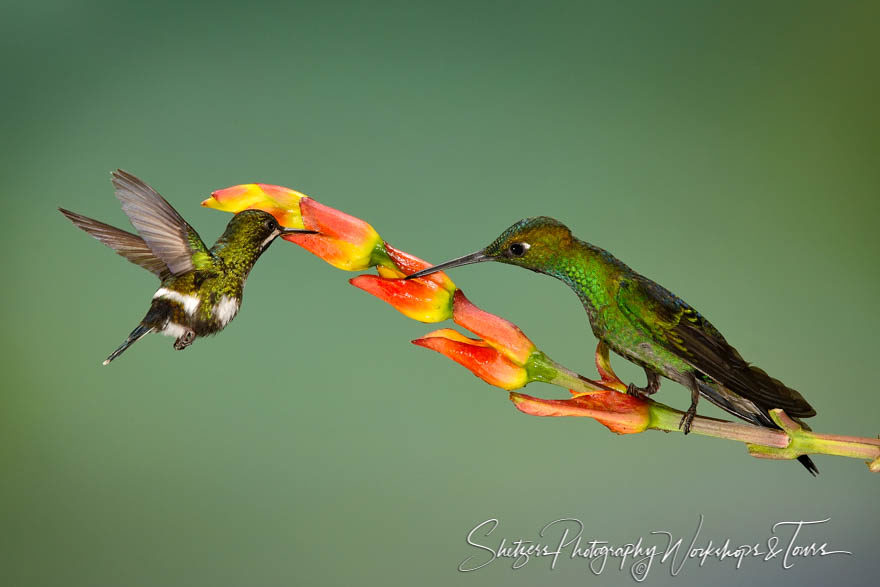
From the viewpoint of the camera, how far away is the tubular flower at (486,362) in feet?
2.22

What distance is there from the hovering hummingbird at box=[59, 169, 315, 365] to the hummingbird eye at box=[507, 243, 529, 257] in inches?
8.0

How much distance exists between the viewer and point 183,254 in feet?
2.38

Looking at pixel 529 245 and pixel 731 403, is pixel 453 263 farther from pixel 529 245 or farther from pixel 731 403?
pixel 731 403

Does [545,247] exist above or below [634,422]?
above

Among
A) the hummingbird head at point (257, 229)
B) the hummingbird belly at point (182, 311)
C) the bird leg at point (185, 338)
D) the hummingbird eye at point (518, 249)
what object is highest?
the hummingbird eye at point (518, 249)

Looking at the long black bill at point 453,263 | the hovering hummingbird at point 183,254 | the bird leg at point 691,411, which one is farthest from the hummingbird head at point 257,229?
the bird leg at point 691,411

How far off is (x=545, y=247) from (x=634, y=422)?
170 mm

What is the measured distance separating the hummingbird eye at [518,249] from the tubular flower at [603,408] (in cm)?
13

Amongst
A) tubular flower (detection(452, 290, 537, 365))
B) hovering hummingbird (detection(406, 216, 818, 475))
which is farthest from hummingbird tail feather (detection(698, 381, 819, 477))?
tubular flower (detection(452, 290, 537, 365))

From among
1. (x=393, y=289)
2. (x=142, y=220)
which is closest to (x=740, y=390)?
(x=393, y=289)

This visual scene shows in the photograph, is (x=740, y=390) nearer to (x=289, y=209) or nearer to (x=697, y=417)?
(x=697, y=417)

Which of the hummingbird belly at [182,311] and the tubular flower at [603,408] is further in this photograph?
the hummingbird belly at [182,311]

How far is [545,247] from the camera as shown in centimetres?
68

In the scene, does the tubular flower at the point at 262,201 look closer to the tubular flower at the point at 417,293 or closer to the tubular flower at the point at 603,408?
the tubular flower at the point at 417,293
